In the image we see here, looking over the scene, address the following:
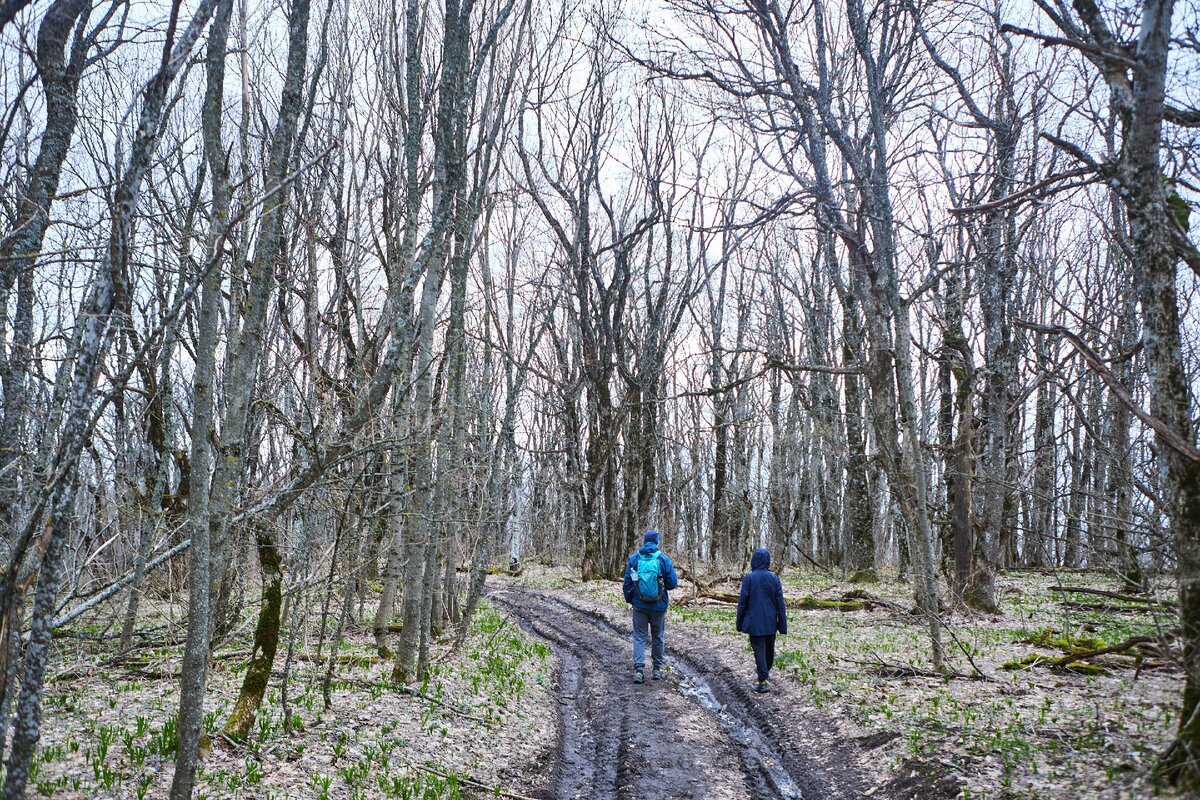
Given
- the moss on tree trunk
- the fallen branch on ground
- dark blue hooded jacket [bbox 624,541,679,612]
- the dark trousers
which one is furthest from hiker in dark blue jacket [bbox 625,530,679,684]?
the moss on tree trunk

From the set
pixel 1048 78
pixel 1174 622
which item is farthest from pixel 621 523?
pixel 1174 622

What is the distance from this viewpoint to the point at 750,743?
7828 mm

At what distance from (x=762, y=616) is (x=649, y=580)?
1703 millimetres

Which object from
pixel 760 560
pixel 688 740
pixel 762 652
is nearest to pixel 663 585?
pixel 760 560

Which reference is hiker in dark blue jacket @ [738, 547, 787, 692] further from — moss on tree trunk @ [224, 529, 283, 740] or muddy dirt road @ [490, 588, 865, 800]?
moss on tree trunk @ [224, 529, 283, 740]

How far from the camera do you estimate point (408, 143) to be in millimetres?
9992

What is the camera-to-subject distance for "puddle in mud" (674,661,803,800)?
21.9ft

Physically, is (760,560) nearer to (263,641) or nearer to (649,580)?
(649,580)

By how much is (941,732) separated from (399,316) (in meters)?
6.80

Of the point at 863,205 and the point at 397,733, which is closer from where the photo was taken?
the point at 397,733

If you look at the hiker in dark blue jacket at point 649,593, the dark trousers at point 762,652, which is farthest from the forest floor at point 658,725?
the hiker in dark blue jacket at point 649,593

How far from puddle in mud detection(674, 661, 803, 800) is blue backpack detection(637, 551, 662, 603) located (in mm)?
1342

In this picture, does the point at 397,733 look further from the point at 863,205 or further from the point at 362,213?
the point at 362,213

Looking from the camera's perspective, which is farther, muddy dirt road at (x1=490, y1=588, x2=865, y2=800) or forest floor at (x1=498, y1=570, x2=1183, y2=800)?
muddy dirt road at (x1=490, y1=588, x2=865, y2=800)
